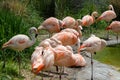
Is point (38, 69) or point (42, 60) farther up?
point (42, 60)

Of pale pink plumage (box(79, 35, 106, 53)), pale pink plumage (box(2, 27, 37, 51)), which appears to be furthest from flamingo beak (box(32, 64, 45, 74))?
pale pink plumage (box(79, 35, 106, 53))

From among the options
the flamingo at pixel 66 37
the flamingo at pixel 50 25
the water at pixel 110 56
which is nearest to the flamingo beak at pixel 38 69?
the flamingo at pixel 66 37

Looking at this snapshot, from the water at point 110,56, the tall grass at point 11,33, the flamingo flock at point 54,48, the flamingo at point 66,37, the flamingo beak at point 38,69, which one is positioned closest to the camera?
the flamingo beak at point 38,69

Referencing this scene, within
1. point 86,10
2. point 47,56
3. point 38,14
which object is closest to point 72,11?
point 86,10

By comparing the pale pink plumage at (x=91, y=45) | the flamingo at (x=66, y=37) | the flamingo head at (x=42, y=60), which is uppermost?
the flamingo at (x=66, y=37)

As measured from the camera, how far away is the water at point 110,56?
922 centimetres

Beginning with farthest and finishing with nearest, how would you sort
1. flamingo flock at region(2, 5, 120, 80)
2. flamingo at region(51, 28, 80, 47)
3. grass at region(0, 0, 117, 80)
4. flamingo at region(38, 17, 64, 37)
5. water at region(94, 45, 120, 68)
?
flamingo at region(38, 17, 64, 37), water at region(94, 45, 120, 68), flamingo at region(51, 28, 80, 47), grass at region(0, 0, 117, 80), flamingo flock at region(2, 5, 120, 80)

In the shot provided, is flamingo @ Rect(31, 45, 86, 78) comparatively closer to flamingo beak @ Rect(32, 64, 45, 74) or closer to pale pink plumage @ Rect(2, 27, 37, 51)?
flamingo beak @ Rect(32, 64, 45, 74)

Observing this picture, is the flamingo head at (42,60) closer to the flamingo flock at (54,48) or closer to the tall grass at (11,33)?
the flamingo flock at (54,48)

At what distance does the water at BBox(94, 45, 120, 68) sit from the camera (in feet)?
30.2

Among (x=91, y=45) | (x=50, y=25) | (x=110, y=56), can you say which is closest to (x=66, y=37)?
(x=91, y=45)

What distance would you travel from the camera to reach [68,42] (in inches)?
A: 325

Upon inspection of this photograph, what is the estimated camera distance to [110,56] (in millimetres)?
9766

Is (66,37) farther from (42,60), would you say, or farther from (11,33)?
(42,60)
